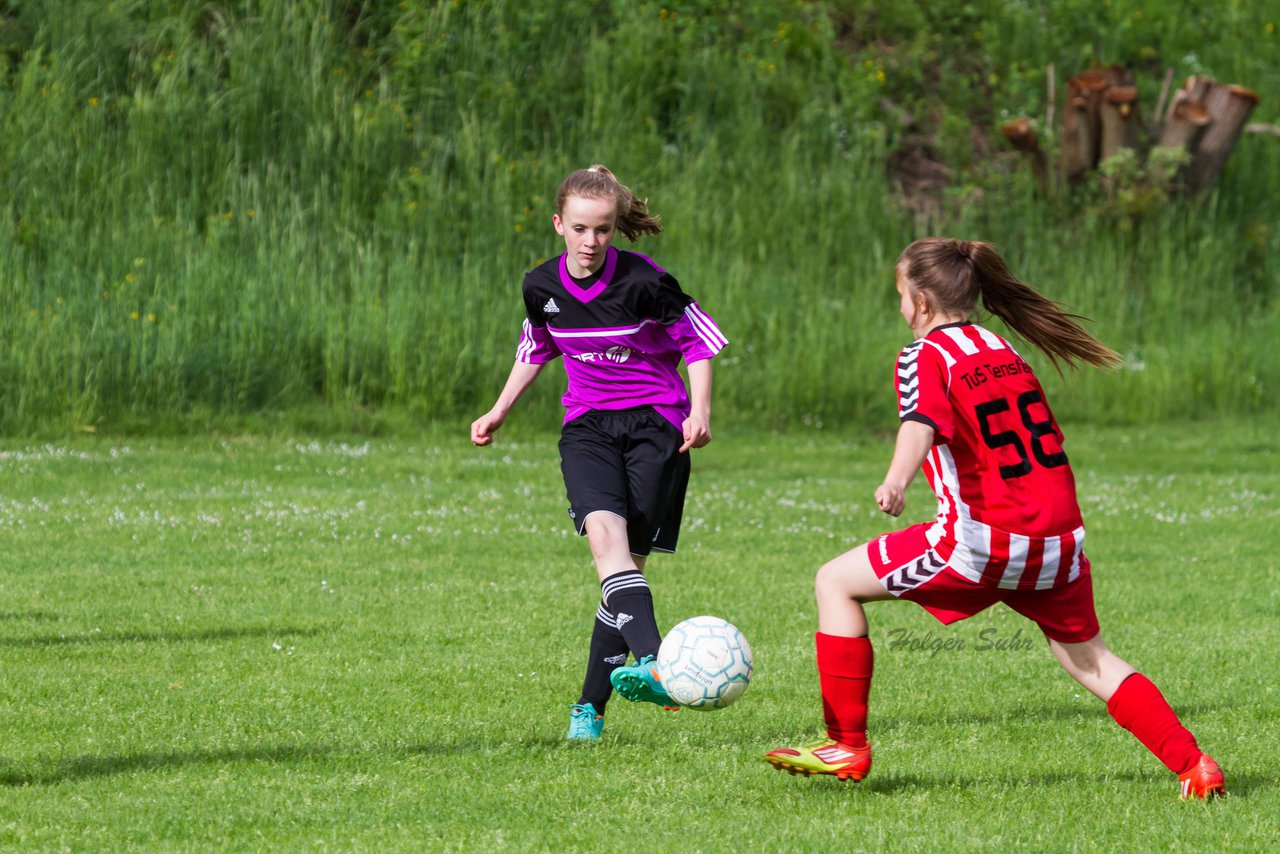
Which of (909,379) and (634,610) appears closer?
(909,379)

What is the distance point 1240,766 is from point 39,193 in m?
16.7

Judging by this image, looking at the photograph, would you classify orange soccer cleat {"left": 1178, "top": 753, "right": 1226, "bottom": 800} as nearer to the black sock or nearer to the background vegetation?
the black sock

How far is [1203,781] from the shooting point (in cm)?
504

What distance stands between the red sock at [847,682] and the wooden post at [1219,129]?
64.5 ft

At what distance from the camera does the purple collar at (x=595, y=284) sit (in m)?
6.06

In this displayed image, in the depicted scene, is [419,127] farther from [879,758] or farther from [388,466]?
[879,758]

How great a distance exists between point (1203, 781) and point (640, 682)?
1.71m

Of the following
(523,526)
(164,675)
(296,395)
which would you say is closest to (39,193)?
(296,395)

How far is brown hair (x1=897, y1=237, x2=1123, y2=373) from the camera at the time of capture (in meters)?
5.22

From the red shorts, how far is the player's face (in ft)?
5.08

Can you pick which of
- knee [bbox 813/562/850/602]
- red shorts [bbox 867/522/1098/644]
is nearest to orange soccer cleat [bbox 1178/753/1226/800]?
red shorts [bbox 867/522/1098/644]

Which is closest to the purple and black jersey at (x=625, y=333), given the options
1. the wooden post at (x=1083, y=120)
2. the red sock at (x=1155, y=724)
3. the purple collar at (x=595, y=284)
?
the purple collar at (x=595, y=284)

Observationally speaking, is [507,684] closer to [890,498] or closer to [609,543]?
[609,543]

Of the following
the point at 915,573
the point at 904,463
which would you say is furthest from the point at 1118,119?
the point at 904,463
